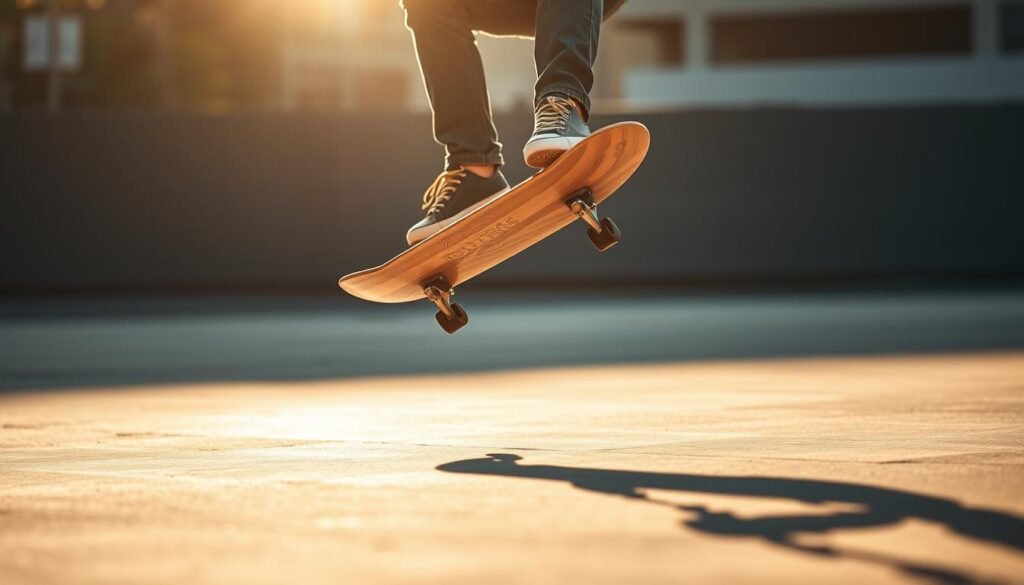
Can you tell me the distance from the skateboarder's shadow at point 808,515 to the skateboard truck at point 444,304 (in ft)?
5.72

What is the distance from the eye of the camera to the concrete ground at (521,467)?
10.5 feet

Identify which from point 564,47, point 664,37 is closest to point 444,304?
point 564,47

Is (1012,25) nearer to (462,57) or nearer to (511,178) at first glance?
(511,178)

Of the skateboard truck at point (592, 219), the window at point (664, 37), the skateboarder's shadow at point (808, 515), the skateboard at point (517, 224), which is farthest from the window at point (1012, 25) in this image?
the skateboarder's shadow at point (808, 515)

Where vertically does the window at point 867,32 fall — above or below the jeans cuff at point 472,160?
above

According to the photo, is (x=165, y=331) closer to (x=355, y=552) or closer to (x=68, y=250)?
(x=68, y=250)

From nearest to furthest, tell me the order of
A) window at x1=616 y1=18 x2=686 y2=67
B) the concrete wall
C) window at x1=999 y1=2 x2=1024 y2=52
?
the concrete wall, window at x1=999 y1=2 x2=1024 y2=52, window at x1=616 y1=18 x2=686 y2=67

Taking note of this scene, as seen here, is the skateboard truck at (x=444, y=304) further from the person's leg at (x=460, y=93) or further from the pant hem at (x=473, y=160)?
the pant hem at (x=473, y=160)

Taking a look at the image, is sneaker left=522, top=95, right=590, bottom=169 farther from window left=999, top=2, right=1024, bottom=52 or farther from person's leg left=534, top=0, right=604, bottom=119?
window left=999, top=2, right=1024, bottom=52

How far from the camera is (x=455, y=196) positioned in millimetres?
6320

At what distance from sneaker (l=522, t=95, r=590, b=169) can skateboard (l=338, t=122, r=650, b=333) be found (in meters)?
0.04

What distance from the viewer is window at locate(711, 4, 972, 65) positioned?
43250 millimetres

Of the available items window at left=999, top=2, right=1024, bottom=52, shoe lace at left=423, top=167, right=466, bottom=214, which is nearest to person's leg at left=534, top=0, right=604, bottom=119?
shoe lace at left=423, top=167, right=466, bottom=214

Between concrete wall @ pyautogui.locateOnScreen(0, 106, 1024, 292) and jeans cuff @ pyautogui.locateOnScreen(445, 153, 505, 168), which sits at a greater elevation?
concrete wall @ pyautogui.locateOnScreen(0, 106, 1024, 292)
